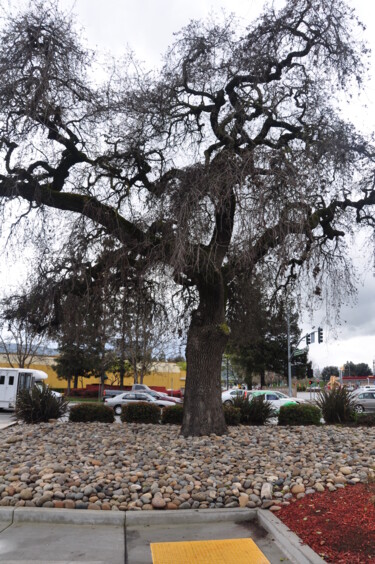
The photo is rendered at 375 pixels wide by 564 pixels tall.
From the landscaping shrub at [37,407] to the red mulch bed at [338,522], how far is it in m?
10.1

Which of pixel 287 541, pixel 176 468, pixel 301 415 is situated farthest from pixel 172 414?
pixel 287 541

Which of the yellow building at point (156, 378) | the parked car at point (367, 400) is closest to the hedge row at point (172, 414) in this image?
the parked car at point (367, 400)

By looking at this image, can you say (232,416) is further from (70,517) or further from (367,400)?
(367,400)

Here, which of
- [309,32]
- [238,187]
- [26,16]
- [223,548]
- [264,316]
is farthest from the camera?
[264,316]

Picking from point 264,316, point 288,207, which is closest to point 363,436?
point 264,316

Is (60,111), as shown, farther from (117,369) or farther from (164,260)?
(117,369)

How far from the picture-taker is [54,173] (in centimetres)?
1058

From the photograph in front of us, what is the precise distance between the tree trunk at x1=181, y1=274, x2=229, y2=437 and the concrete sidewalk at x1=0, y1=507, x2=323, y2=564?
4.67 metres

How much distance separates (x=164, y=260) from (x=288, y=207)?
2.43 metres

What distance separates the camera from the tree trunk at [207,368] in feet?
34.2

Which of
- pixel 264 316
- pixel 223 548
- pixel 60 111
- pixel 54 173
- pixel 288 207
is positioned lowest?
pixel 223 548

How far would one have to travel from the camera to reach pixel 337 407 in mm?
14539

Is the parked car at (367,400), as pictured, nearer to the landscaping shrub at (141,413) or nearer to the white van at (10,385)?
the landscaping shrub at (141,413)

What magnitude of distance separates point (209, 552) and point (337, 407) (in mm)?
10850
